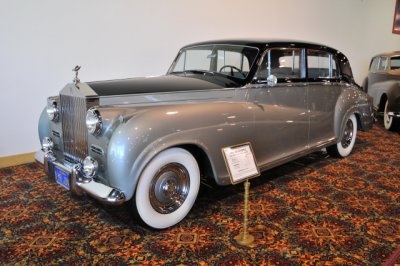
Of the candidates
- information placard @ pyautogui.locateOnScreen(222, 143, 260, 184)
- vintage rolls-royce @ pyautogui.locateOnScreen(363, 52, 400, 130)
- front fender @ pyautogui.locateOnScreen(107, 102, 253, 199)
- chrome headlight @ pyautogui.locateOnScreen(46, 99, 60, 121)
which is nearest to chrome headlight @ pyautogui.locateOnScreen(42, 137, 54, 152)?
chrome headlight @ pyautogui.locateOnScreen(46, 99, 60, 121)

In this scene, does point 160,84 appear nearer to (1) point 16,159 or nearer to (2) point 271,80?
(2) point 271,80

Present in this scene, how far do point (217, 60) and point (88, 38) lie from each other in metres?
1.81

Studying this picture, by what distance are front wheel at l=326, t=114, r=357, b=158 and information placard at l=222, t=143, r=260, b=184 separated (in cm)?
208

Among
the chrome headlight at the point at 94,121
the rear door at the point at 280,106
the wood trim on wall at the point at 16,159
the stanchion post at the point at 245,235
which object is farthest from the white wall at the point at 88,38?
the stanchion post at the point at 245,235

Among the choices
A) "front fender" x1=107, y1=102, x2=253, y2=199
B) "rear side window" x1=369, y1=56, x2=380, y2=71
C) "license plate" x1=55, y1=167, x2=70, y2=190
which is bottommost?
"license plate" x1=55, y1=167, x2=70, y2=190

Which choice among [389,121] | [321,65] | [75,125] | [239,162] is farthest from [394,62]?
[75,125]

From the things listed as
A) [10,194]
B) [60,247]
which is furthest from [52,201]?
[60,247]

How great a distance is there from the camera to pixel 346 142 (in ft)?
13.6

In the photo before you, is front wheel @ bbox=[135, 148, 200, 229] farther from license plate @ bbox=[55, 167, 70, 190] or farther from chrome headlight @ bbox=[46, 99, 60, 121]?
chrome headlight @ bbox=[46, 99, 60, 121]

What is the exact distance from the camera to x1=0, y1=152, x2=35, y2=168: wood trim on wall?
3.68 metres

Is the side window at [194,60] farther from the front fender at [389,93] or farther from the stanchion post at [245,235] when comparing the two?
the front fender at [389,93]

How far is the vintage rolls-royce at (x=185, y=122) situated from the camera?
Answer: 2.09 metres

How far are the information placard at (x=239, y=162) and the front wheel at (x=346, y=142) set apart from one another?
2.08 meters

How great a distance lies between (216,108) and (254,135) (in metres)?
0.46
